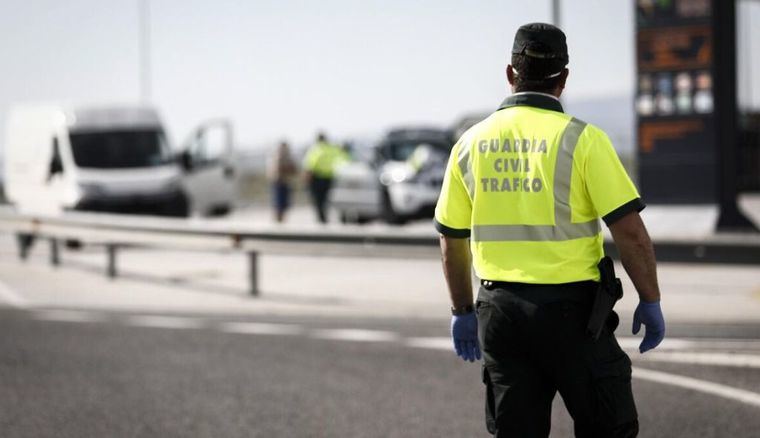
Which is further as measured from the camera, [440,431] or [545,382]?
[440,431]

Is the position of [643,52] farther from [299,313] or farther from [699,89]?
[299,313]

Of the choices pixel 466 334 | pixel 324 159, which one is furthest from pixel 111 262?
pixel 466 334

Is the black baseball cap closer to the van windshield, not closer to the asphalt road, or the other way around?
the asphalt road

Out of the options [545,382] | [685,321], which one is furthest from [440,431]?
[685,321]

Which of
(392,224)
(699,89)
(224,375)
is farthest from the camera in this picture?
(699,89)

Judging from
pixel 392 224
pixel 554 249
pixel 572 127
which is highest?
pixel 572 127

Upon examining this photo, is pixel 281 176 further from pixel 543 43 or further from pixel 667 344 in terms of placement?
pixel 543 43

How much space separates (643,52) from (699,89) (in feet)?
4.10

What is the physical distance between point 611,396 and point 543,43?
1042 millimetres

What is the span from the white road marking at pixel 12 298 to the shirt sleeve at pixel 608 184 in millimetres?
10744

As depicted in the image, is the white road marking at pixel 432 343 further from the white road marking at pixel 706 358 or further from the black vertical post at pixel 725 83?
the black vertical post at pixel 725 83

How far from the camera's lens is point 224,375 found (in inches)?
352

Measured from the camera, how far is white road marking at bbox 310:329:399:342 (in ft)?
34.8

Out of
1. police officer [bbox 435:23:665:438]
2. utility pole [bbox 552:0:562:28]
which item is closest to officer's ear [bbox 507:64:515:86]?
police officer [bbox 435:23:665:438]
